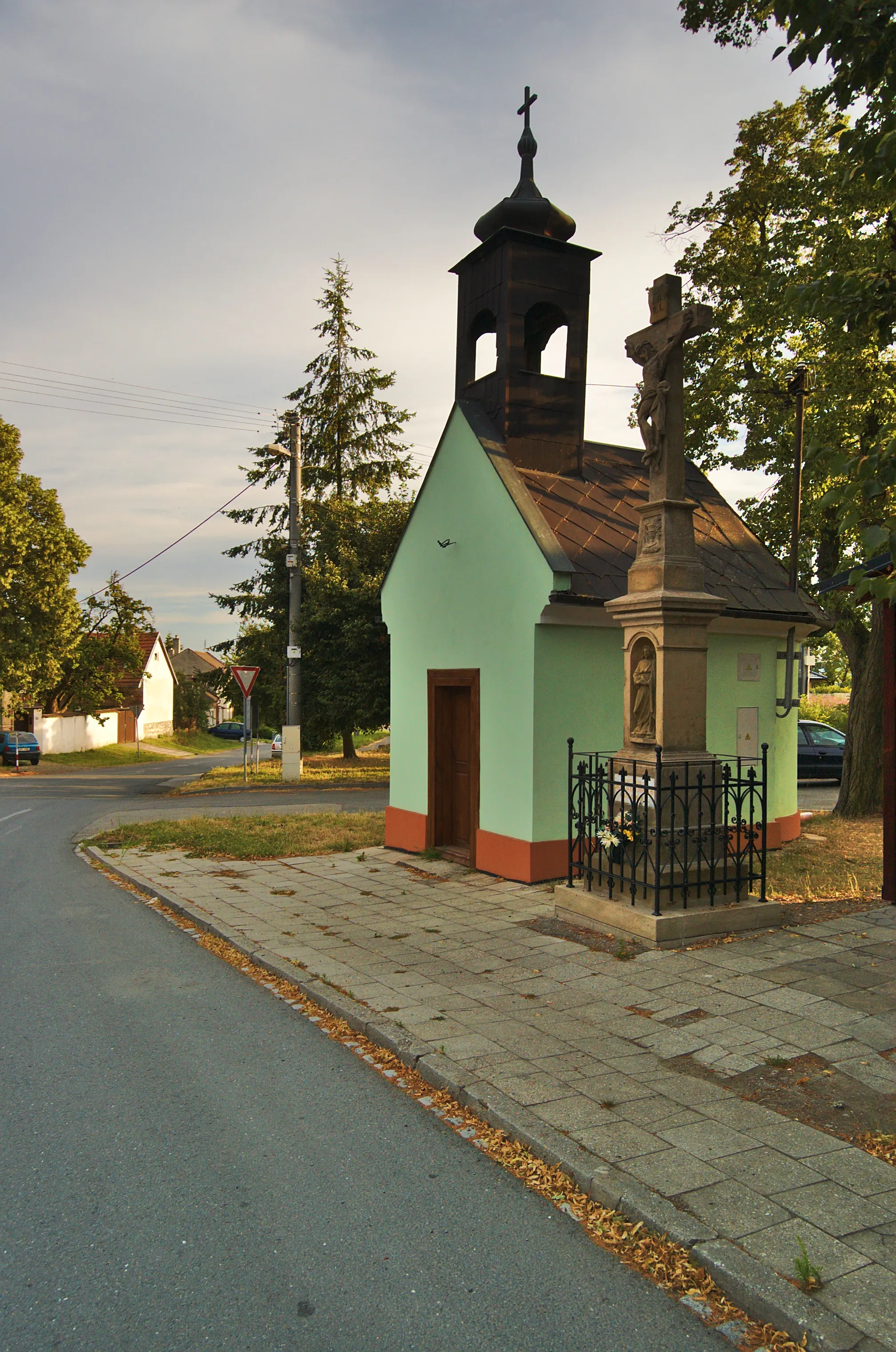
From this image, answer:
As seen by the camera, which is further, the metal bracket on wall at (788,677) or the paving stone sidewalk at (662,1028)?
the metal bracket on wall at (788,677)

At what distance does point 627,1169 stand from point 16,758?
1339 inches

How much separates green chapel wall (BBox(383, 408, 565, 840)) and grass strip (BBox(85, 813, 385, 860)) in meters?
1.38

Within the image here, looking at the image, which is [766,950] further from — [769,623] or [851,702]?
[851,702]

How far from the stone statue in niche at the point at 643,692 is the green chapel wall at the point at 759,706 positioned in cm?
298

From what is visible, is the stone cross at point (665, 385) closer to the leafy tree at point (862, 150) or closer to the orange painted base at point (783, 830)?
the leafy tree at point (862, 150)

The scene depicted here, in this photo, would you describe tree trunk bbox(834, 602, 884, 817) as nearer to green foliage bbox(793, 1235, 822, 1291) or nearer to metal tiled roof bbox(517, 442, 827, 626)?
metal tiled roof bbox(517, 442, 827, 626)

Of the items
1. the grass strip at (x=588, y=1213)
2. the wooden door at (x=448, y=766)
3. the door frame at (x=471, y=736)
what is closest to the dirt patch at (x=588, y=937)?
the grass strip at (x=588, y=1213)

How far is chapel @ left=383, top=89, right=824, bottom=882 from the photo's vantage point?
9109 millimetres

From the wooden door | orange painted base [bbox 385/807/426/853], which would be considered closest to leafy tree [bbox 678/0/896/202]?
the wooden door

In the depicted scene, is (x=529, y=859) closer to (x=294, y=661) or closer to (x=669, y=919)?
(x=669, y=919)

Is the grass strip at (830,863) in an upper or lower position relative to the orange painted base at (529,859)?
lower

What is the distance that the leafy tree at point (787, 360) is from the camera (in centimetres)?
1241

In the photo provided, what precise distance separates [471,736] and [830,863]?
427 centimetres

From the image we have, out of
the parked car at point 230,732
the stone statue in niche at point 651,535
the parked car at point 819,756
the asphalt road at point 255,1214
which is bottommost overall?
the parked car at point 230,732
